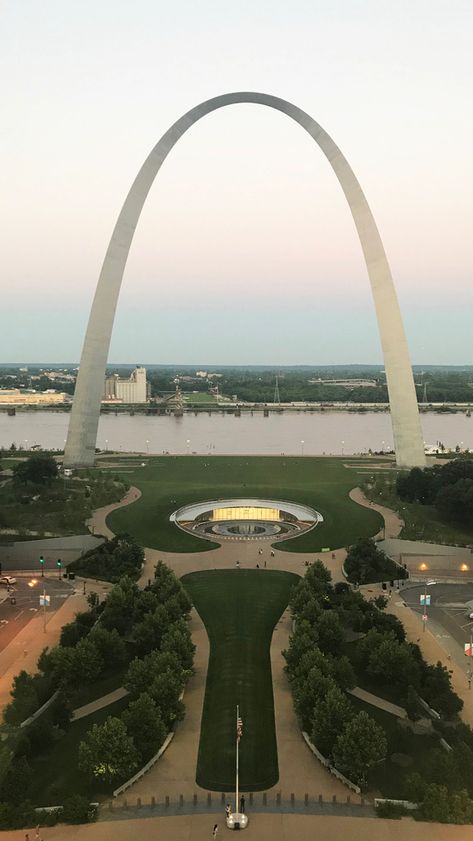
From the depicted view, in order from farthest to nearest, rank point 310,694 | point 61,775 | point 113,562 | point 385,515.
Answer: point 385,515
point 113,562
point 310,694
point 61,775

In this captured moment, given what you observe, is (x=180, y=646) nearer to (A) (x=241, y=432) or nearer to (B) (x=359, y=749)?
(B) (x=359, y=749)

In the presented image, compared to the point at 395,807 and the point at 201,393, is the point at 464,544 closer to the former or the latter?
the point at 395,807

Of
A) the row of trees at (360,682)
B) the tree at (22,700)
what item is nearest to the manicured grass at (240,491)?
the row of trees at (360,682)

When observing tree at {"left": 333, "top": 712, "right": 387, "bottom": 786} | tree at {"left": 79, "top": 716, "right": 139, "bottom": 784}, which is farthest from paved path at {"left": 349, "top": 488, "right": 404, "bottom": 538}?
tree at {"left": 79, "top": 716, "right": 139, "bottom": 784}

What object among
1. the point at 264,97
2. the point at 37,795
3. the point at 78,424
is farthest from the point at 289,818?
the point at 264,97

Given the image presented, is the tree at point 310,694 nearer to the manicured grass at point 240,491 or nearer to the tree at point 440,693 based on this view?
the tree at point 440,693

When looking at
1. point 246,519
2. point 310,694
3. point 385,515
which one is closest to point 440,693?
point 310,694

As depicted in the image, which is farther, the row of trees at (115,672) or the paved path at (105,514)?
the paved path at (105,514)
